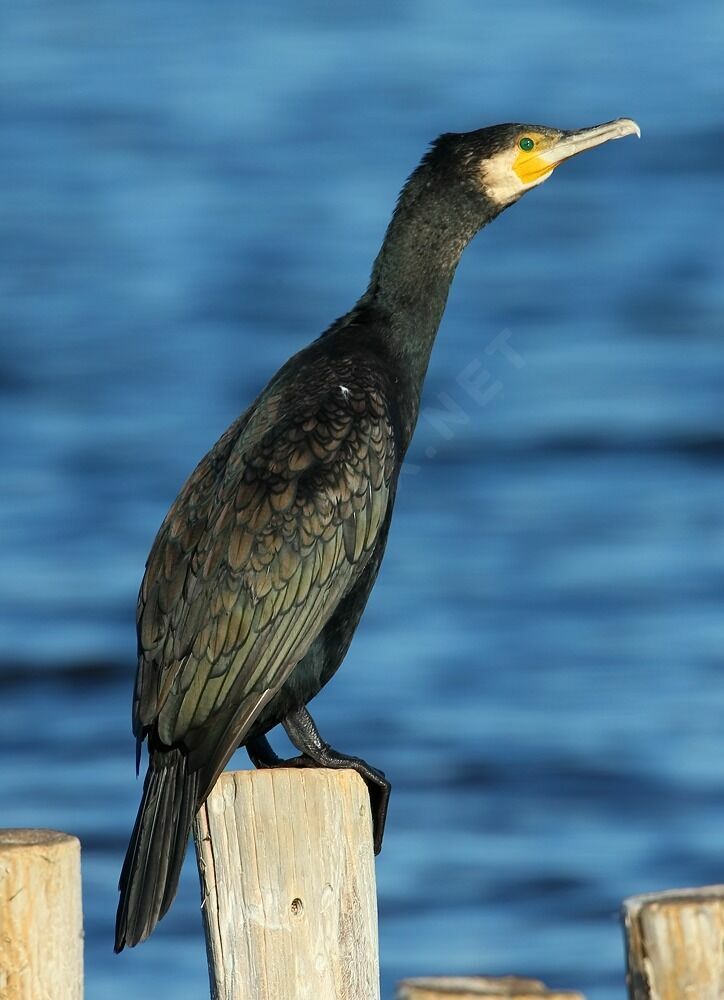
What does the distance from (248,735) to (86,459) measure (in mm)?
9167

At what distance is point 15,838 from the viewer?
399cm

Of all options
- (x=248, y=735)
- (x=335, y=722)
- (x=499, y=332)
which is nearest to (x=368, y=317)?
(x=248, y=735)

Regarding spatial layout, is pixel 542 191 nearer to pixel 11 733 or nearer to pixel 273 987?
pixel 11 733

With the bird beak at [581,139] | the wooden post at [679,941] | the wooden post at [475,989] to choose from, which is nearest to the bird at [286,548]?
the bird beak at [581,139]

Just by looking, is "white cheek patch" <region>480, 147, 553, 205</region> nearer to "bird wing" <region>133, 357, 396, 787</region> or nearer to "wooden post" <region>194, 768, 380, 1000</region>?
"bird wing" <region>133, 357, 396, 787</region>

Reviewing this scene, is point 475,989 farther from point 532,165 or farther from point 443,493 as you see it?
point 443,493

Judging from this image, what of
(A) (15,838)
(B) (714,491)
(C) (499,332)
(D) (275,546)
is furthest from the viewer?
(C) (499,332)

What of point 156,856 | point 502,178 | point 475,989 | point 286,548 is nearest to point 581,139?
→ point 502,178

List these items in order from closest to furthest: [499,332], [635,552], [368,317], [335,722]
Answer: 1. [368,317]
2. [335,722]
3. [635,552]
4. [499,332]

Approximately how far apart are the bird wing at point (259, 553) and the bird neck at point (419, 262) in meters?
0.31

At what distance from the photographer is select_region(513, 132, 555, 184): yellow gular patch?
19.1ft

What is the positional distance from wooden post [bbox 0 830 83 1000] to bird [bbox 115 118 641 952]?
46cm

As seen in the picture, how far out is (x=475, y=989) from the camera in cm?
316

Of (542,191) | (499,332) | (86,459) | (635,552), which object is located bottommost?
(635,552)
